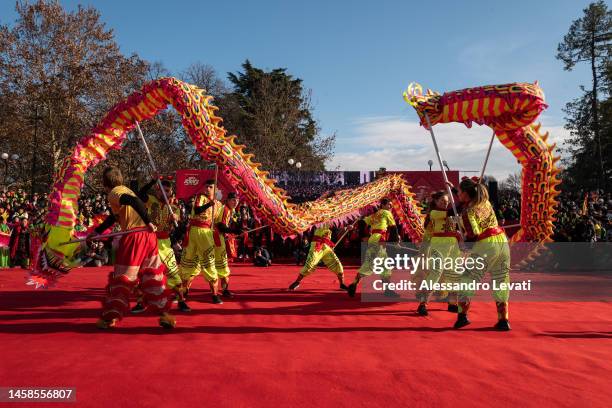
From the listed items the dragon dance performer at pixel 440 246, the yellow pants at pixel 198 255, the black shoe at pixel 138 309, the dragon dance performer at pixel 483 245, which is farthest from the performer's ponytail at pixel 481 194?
the black shoe at pixel 138 309

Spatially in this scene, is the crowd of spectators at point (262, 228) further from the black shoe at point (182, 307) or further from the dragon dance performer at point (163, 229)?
the black shoe at point (182, 307)

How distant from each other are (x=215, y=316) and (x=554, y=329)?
414 cm

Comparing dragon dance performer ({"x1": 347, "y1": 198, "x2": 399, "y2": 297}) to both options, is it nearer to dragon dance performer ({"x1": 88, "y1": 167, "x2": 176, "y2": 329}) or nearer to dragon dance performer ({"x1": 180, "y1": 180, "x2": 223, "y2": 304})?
dragon dance performer ({"x1": 180, "y1": 180, "x2": 223, "y2": 304})

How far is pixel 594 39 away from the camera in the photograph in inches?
961

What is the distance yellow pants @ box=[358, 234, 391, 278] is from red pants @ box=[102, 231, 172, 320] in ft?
12.1

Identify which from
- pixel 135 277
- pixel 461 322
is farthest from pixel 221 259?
pixel 461 322

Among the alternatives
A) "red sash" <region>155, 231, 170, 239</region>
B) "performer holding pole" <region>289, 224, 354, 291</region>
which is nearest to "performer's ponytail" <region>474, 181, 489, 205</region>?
"performer holding pole" <region>289, 224, 354, 291</region>

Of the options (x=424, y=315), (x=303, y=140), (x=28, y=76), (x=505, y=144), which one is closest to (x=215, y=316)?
(x=424, y=315)

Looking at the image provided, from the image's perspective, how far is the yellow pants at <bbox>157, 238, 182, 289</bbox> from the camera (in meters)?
6.01

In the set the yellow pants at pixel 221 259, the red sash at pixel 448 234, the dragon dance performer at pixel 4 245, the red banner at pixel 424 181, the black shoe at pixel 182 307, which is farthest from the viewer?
the red banner at pixel 424 181

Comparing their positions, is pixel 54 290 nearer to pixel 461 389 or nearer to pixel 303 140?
pixel 461 389

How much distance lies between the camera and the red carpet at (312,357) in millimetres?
3029

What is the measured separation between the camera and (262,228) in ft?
41.3

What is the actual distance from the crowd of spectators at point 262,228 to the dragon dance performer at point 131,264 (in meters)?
5.98
